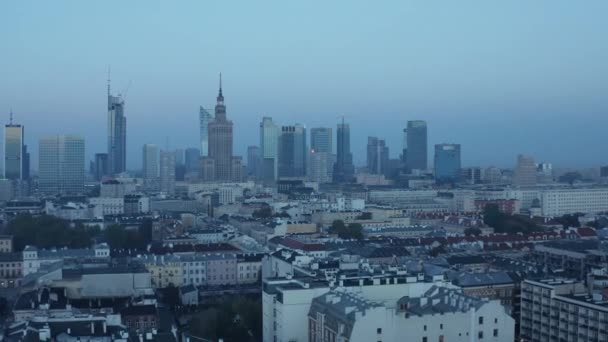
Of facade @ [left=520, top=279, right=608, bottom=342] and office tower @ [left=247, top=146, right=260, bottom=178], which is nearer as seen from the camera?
facade @ [left=520, top=279, right=608, bottom=342]

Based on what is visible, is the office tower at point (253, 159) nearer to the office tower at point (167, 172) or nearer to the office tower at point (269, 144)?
the office tower at point (269, 144)

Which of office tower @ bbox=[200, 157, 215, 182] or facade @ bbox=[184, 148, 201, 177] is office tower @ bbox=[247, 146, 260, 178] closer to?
facade @ bbox=[184, 148, 201, 177]

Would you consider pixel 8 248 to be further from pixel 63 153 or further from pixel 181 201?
pixel 63 153

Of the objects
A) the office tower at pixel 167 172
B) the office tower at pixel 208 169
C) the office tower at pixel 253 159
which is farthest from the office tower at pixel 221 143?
the office tower at pixel 253 159

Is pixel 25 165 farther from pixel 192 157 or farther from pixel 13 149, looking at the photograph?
pixel 192 157

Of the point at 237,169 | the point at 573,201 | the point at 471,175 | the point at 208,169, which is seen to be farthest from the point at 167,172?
the point at 573,201

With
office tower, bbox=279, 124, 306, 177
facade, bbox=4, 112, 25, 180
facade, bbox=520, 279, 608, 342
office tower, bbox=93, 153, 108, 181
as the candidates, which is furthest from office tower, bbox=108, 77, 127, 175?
facade, bbox=520, 279, 608, 342
